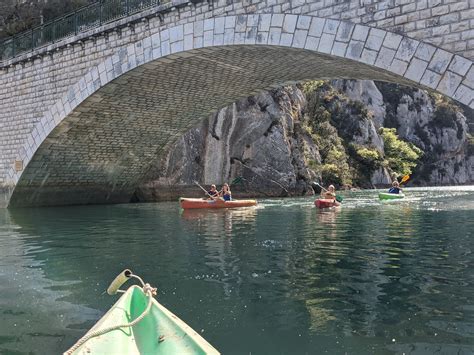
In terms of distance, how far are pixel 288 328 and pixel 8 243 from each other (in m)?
8.28

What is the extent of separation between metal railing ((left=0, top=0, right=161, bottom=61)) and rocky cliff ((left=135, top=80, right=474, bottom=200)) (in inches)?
380

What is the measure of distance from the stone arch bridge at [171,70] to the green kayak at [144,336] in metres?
7.72

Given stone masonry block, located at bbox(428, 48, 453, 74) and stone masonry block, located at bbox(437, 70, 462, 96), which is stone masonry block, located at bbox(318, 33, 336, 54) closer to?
stone masonry block, located at bbox(428, 48, 453, 74)

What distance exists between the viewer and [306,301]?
6.01 metres

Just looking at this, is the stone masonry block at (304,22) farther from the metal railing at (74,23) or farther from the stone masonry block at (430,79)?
the metal railing at (74,23)

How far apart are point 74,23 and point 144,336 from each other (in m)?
16.9

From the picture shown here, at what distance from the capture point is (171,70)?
16.7 meters

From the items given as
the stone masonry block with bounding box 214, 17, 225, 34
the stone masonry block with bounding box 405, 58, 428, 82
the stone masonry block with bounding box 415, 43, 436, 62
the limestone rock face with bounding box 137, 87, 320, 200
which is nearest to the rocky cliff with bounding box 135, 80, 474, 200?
the limestone rock face with bounding box 137, 87, 320, 200

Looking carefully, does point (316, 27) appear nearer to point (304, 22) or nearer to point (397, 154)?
point (304, 22)

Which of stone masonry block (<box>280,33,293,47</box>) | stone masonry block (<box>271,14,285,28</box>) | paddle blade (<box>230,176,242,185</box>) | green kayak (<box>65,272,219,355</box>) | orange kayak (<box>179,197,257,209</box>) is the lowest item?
green kayak (<box>65,272,219,355</box>)

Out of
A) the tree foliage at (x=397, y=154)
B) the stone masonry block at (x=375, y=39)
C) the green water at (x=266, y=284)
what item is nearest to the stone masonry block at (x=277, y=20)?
the stone masonry block at (x=375, y=39)

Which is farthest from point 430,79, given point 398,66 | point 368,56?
point 368,56

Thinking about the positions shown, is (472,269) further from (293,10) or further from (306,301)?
(293,10)

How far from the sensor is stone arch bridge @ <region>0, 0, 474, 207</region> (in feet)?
33.2
